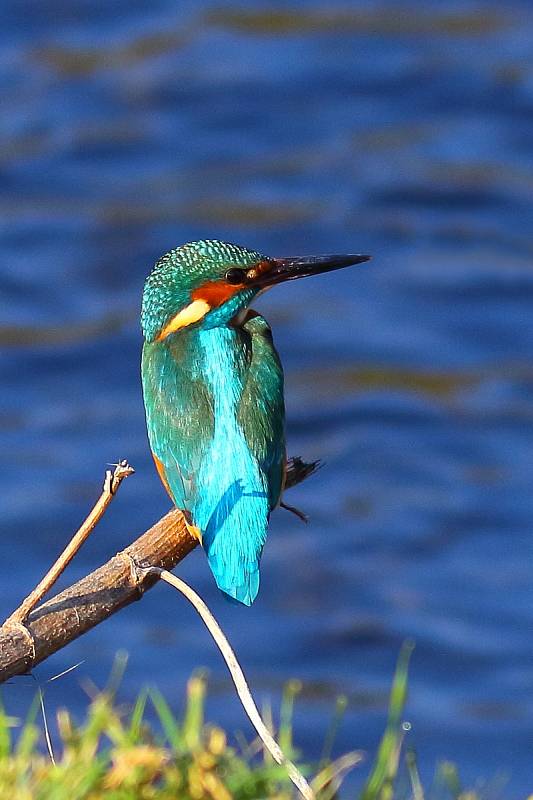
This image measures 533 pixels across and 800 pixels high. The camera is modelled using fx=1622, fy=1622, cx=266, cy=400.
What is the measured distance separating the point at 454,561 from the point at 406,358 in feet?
4.68

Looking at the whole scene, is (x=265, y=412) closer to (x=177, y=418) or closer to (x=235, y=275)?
(x=177, y=418)

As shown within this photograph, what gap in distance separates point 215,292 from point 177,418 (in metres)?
0.33

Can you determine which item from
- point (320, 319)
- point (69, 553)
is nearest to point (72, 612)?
point (69, 553)

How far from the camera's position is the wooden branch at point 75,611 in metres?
2.62

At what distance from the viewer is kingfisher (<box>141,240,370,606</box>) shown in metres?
3.52

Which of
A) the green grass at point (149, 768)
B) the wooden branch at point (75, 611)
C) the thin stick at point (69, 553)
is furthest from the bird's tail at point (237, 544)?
the green grass at point (149, 768)

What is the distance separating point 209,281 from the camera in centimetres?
384

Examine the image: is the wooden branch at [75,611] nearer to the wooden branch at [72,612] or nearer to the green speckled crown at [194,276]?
the wooden branch at [72,612]

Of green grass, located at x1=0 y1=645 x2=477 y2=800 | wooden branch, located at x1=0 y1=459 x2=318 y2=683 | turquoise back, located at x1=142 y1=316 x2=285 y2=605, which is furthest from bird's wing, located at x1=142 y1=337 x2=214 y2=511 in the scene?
green grass, located at x1=0 y1=645 x2=477 y2=800

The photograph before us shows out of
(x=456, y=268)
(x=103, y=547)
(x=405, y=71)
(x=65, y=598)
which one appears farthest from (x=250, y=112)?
(x=65, y=598)

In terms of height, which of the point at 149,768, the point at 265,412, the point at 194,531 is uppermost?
the point at 149,768

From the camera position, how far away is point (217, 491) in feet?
11.7

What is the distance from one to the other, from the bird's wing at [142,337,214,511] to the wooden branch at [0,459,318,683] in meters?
0.48

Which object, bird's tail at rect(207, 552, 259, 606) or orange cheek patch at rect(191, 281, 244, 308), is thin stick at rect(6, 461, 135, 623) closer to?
bird's tail at rect(207, 552, 259, 606)
